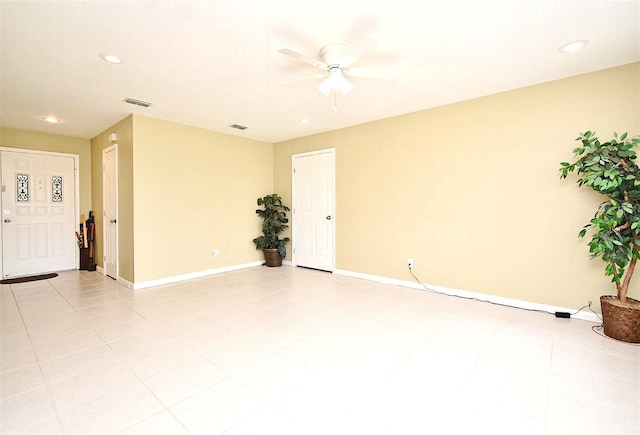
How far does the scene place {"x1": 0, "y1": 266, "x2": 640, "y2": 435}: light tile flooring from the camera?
A: 5.33 ft

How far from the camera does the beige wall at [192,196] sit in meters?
4.25

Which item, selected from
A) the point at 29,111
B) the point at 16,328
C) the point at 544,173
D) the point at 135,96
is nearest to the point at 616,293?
the point at 544,173

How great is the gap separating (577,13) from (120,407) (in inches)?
157

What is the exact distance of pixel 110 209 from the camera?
4832mm

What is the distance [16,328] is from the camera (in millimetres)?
2820

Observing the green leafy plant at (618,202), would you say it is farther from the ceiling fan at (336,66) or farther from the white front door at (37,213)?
the white front door at (37,213)

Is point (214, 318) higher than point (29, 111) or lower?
lower

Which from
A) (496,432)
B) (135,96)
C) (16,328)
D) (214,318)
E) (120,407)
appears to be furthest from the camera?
(135,96)

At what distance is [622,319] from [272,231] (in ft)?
16.1

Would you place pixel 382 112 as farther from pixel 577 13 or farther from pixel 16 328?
pixel 16 328

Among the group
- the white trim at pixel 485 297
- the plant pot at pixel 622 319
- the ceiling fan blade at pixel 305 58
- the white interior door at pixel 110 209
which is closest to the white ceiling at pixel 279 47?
the ceiling fan blade at pixel 305 58

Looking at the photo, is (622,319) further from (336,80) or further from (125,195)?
(125,195)

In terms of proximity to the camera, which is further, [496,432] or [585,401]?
[585,401]

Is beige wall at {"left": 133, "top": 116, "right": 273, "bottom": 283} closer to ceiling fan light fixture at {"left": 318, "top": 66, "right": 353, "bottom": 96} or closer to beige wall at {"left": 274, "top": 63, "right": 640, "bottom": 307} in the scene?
beige wall at {"left": 274, "top": 63, "right": 640, "bottom": 307}
